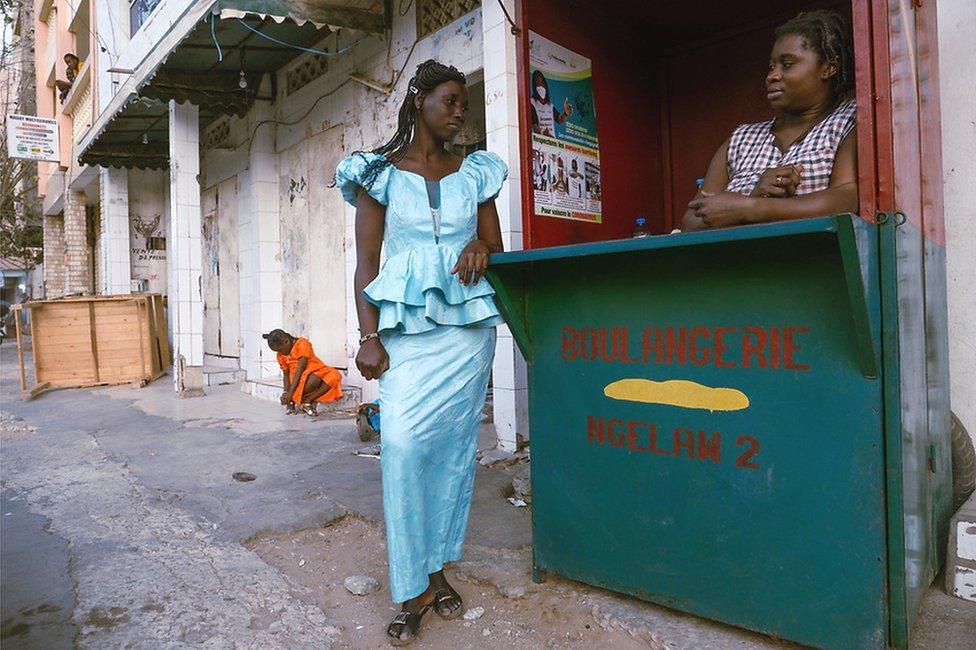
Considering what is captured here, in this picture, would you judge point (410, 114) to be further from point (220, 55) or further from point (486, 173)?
point (220, 55)

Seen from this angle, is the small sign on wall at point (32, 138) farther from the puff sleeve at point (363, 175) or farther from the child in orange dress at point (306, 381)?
the puff sleeve at point (363, 175)

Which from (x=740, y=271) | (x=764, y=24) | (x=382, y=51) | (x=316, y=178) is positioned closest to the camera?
(x=740, y=271)

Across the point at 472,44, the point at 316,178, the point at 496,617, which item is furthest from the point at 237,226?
the point at 496,617

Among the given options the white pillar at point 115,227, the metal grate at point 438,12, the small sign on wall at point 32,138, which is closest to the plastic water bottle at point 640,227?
the metal grate at point 438,12

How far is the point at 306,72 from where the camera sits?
7617 mm

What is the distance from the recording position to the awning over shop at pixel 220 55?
561cm

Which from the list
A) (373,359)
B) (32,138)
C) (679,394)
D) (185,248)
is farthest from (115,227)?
(679,394)

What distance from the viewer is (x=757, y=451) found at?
176 centimetres

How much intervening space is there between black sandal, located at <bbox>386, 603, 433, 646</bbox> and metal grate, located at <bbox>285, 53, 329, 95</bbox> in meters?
6.49

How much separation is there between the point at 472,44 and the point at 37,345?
23.8ft

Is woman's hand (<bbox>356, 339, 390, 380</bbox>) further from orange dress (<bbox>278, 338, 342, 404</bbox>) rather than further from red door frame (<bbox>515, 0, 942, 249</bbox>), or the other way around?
orange dress (<bbox>278, 338, 342, 404</bbox>)

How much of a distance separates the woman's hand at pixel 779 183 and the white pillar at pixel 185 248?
25.3 feet

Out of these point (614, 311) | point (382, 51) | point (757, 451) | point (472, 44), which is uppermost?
point (382, 51)

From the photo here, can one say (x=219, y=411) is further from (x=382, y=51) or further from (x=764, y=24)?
(x=764, y=24)
